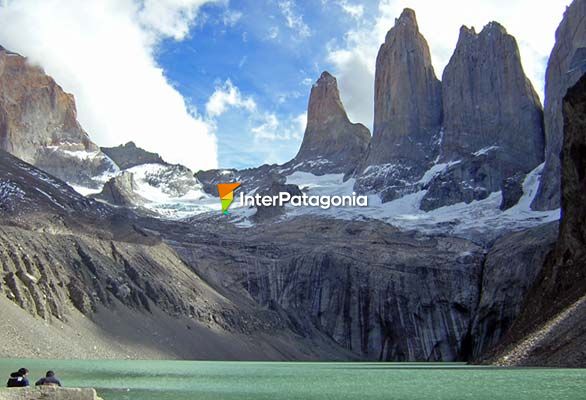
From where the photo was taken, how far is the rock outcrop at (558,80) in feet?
522

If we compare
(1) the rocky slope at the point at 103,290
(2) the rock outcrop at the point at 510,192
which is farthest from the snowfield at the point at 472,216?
(1) the rocky slope at the point at 103,290

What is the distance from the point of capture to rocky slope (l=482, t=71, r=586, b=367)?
6131 centimetres

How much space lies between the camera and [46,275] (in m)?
95.1

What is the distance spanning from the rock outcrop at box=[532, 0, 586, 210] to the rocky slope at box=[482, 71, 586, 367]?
74.9 m

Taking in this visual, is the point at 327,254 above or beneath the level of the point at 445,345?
above

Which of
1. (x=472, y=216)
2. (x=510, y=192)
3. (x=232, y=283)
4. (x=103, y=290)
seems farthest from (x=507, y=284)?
(x=103, y=290)

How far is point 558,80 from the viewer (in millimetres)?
167750

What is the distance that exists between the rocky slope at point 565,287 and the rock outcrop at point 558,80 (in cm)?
7493

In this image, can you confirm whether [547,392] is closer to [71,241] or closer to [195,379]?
[195,379]

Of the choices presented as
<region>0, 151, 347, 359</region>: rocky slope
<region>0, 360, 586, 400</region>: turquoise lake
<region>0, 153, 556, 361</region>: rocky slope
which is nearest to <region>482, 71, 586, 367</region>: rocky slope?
<region>0, 360, 586, 400</region>: turquoise lake

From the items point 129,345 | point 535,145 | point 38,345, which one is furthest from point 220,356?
point 535,145

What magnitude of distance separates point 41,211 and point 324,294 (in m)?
55.5

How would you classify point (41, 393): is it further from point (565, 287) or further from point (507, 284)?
point (507, 284)

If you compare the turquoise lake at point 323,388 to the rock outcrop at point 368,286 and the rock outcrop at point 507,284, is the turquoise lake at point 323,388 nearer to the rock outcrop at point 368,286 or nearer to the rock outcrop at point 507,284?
the rock outcrop at point 368,286
